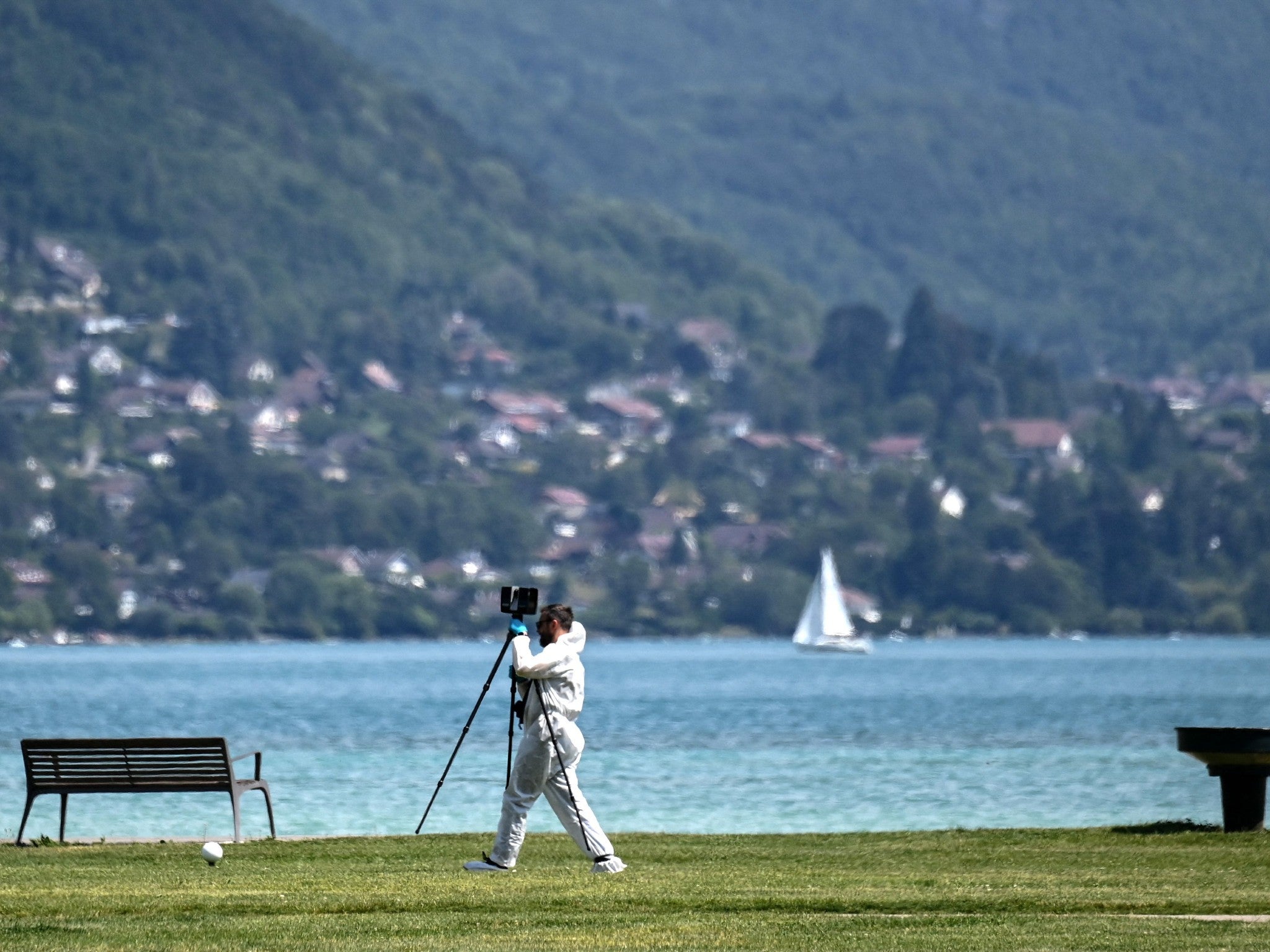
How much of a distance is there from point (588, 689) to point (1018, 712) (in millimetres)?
26012

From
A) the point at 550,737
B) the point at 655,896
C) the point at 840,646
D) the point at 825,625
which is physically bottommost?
the point at 655,896

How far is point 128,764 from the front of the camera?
18.7 metres

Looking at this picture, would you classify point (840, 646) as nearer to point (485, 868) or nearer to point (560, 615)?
point (485, 868)

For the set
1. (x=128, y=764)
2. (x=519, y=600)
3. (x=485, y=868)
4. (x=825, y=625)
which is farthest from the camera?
(x=825, y=625)

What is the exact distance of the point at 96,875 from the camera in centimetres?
1630

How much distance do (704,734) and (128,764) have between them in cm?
3919

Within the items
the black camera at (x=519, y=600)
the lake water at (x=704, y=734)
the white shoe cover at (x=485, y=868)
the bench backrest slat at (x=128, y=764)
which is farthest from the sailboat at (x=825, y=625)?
the black camera at (x=519, y=600)

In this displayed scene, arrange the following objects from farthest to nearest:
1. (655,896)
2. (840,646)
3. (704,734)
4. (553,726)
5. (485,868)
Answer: (840,646), (704,734), (485,868), (553,726), (655,896)

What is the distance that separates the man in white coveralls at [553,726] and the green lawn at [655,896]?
15.6 inches

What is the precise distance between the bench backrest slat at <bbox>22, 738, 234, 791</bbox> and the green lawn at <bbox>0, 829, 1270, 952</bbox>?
47 centimetres

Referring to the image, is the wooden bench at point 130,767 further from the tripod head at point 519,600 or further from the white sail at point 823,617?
the white sail at point 823,617

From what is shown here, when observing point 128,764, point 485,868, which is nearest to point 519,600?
point 485,868

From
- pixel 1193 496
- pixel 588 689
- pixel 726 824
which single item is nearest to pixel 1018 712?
pixel 588 689

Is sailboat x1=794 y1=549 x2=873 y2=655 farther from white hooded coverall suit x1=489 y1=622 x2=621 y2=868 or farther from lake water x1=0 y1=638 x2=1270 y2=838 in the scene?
white hooded coverall suit x1=489 y1=622 x2=621 y2=868
